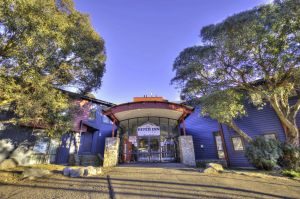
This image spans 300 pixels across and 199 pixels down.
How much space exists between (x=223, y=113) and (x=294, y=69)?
153 inches

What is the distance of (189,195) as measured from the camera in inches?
162

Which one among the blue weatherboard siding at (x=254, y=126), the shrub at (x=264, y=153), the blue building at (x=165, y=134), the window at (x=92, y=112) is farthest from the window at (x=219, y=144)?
the window at (x=92, y=112)

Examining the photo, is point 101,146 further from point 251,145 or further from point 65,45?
point 251,145

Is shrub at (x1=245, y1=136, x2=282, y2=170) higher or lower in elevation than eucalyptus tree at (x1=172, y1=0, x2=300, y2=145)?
lower

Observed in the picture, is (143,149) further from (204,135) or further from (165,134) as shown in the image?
(204,135)

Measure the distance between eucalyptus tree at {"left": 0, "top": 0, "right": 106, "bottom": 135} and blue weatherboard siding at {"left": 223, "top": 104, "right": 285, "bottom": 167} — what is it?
1096 cm

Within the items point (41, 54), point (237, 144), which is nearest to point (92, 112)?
point (41, 54)

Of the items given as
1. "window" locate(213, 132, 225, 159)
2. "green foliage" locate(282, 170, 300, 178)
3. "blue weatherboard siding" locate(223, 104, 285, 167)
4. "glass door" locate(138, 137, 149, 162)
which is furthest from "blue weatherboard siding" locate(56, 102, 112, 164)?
"green foliage" locate(282, 170, 300, 178)

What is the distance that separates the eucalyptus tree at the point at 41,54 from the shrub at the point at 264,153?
939cm

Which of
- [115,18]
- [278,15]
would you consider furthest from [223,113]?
[115,18]

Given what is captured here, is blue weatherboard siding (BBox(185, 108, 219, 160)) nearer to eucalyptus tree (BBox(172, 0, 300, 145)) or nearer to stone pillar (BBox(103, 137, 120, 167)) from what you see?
eucalyptus tree (BBox(172, 0, 300, 145))

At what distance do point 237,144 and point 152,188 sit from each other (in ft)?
29.4

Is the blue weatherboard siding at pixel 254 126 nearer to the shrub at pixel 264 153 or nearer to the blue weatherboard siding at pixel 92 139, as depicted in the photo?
the shrub at pixel 264 153

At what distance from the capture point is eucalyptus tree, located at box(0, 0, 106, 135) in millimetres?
5711
